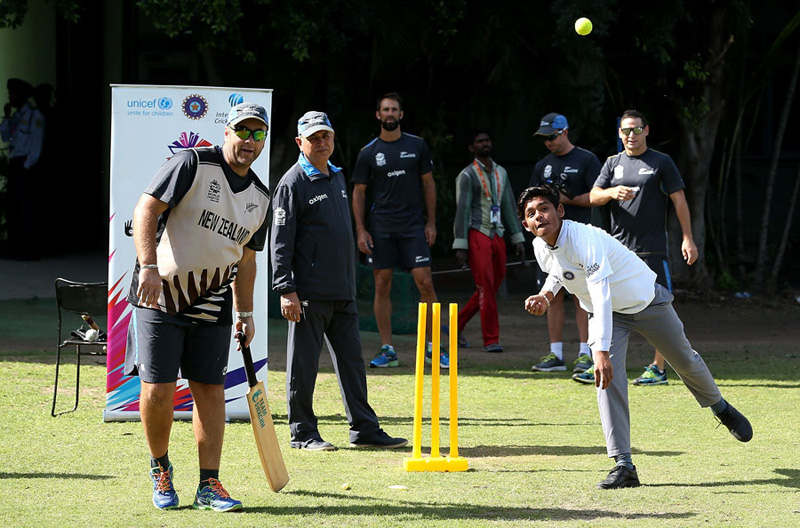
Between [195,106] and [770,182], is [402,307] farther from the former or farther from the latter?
[770,182]

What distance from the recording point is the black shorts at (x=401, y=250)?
409 inches

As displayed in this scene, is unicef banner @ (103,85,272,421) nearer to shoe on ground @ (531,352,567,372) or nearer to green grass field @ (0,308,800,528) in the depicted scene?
green grass field @ (0,308,800,528)

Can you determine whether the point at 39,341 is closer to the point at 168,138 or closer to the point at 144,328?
the point at 168,138

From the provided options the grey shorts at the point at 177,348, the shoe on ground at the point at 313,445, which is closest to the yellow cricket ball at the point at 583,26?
the shoe on ground at the point at 313,445

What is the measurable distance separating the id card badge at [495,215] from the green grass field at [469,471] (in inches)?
90.9

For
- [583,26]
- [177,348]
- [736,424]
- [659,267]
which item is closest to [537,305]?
[736,424]

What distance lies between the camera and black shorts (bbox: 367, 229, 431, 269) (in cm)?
1039

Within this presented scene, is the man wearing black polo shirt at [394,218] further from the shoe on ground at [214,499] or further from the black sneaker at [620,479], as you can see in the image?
the shoe on ground at [214,499]

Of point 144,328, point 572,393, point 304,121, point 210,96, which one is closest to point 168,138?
point 210,96

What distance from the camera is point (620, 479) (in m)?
6.21

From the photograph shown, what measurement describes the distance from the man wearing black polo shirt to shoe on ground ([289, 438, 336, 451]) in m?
3.01

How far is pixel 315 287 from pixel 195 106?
1564 mm

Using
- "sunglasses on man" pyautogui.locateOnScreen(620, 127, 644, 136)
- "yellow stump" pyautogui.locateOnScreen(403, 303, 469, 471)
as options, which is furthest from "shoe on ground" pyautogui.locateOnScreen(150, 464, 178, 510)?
"sunglasses on man" pyautogui.locateOnScreen(620, 127, 644, 136)

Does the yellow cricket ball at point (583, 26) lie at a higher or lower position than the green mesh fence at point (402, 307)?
higher
